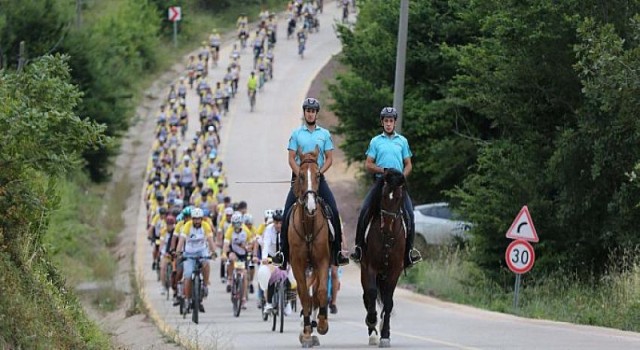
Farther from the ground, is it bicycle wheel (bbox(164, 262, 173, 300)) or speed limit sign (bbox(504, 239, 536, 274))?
speed limit sign (bbox(504, 239, 536, 274))

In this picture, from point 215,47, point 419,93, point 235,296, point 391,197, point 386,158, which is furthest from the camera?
point 215,47

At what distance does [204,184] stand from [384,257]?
32.5m

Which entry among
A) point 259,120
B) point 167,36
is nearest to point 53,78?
point 259,120

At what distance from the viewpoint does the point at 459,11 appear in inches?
1527

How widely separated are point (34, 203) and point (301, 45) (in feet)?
228

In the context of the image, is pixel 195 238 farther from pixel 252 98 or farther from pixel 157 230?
pixel 252 98

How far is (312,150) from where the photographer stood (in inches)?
666

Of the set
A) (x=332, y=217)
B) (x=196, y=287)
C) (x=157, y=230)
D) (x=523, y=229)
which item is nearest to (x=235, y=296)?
(x=196, y=287)

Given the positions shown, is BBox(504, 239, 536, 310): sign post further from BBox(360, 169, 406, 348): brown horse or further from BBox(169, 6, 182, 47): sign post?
BBox(169, 6, 182, 47): sign post

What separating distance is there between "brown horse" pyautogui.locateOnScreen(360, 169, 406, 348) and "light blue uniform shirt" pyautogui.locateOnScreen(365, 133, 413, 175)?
369 millimetres

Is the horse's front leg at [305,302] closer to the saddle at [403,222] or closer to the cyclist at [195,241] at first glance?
the saddle at [403,222]

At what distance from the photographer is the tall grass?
76.4 feet

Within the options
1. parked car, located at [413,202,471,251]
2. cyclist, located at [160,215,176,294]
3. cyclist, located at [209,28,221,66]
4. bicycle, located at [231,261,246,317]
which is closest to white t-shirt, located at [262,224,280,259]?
bicycle, located at [231,261,246,317]

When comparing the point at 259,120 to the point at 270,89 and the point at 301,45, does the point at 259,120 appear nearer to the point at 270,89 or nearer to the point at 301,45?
the point at 270,89
